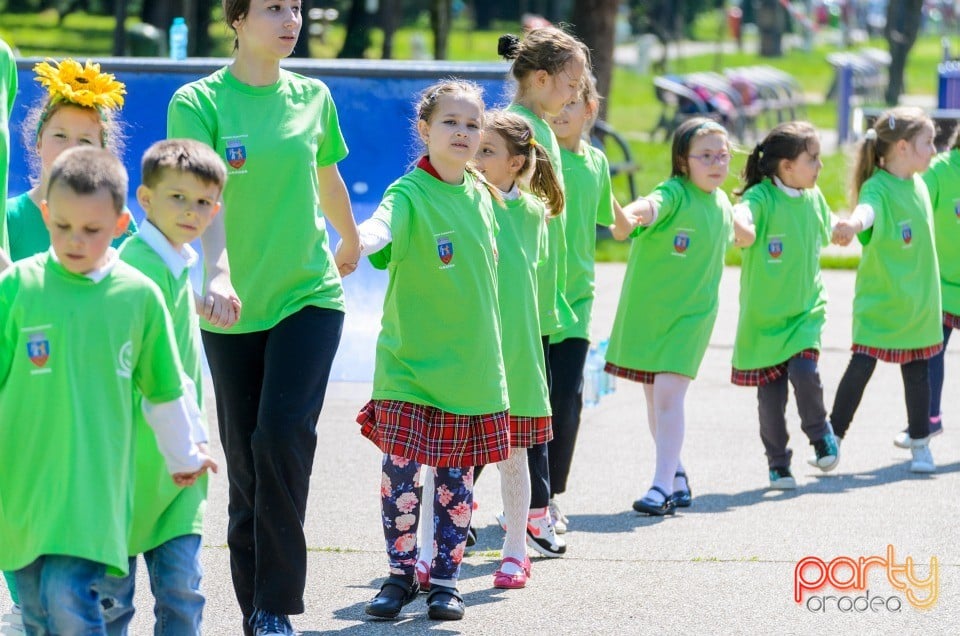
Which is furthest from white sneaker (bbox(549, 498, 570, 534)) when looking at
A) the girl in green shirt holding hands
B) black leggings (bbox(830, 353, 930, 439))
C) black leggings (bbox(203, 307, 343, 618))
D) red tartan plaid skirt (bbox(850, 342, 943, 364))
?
red tartan plaid skirt (bbox(850, 342, 943, 364))

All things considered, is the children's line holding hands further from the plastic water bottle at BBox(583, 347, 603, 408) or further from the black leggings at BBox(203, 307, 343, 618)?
the plastic water bottle at BBox(583, 347, 603, 408)

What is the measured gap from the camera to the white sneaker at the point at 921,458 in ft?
22.8

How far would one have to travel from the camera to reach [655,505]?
20.3 ft

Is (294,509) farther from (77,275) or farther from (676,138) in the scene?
(676,138)

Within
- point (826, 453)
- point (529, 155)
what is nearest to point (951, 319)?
point (826, 453)

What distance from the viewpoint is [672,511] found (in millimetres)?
6277

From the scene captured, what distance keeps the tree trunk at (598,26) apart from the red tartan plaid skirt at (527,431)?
11.4 meters

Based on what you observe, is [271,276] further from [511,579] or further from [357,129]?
[357,129]

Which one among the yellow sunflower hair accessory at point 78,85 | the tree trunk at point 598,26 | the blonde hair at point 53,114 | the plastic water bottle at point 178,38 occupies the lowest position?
the blonde hair at point 53,114

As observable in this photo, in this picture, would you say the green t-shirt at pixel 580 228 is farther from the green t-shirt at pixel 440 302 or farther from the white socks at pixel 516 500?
the green t-shirt at pixel 440 302

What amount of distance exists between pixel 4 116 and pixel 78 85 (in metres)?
0.28

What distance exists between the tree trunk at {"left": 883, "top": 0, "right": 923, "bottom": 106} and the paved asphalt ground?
21.8 metres

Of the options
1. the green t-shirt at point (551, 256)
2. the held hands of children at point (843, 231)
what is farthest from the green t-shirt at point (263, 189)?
the held hands of children at point (843, 231)

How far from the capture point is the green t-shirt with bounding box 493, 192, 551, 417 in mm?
5102
